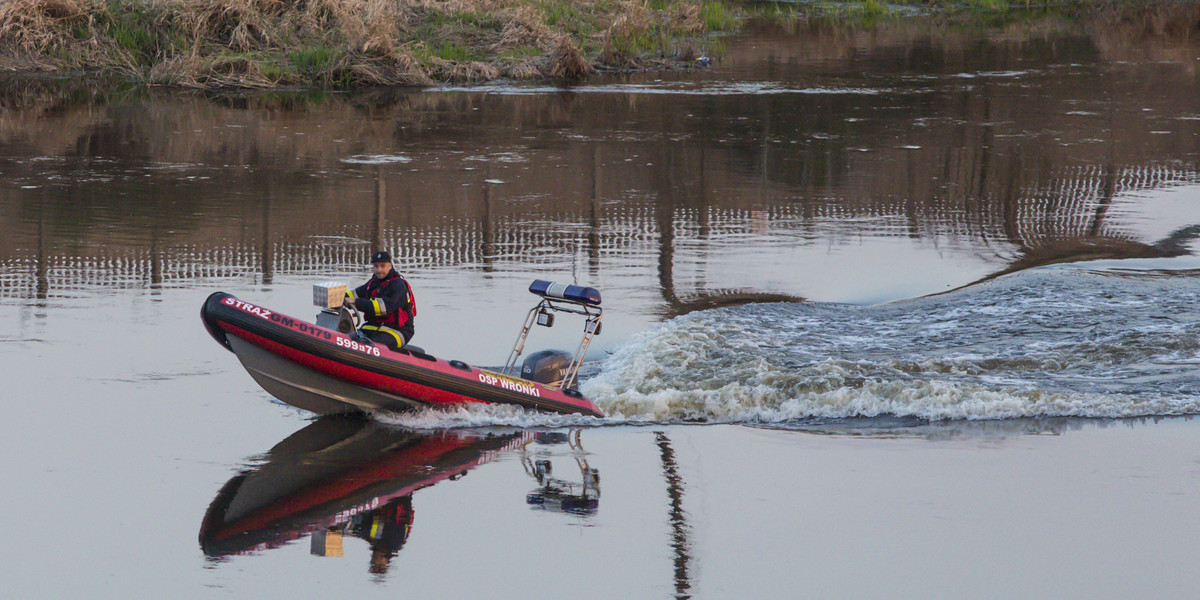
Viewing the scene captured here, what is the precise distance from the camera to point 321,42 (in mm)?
31234

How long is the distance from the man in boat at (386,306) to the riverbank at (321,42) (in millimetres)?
19415

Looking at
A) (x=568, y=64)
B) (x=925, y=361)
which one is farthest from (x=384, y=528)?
(x=568, y=64)

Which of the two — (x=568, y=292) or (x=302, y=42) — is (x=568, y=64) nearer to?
(x=302, y=42)

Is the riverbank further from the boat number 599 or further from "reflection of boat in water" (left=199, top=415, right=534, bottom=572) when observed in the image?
"reflection of boat in water" (left=199, top=415, right=534, bottom=572)

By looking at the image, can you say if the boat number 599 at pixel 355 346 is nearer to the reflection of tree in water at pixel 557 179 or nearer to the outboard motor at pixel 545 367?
the outboard motor at pixel 545 367

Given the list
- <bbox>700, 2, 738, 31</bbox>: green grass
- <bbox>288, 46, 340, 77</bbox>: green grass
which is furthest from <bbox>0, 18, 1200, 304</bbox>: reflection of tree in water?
<bbox>700, 2, 738, 31</bbox>: green grass

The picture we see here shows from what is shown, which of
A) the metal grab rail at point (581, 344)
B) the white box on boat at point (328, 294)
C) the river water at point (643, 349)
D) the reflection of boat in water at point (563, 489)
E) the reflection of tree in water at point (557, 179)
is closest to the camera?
the river water at point (643, 349)

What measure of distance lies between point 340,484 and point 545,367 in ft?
8.19

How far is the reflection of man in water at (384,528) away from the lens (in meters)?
8.23

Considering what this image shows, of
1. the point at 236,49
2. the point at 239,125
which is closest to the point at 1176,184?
the point at 239,125

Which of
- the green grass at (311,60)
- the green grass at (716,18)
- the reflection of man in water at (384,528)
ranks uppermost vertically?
the green grass at (716,18)

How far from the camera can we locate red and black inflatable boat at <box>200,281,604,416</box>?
A: 10.5 m

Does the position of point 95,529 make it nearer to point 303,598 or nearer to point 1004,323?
point 303,598

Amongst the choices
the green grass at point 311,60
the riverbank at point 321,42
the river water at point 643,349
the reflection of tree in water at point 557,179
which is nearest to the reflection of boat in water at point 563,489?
the river water at point 643,349
